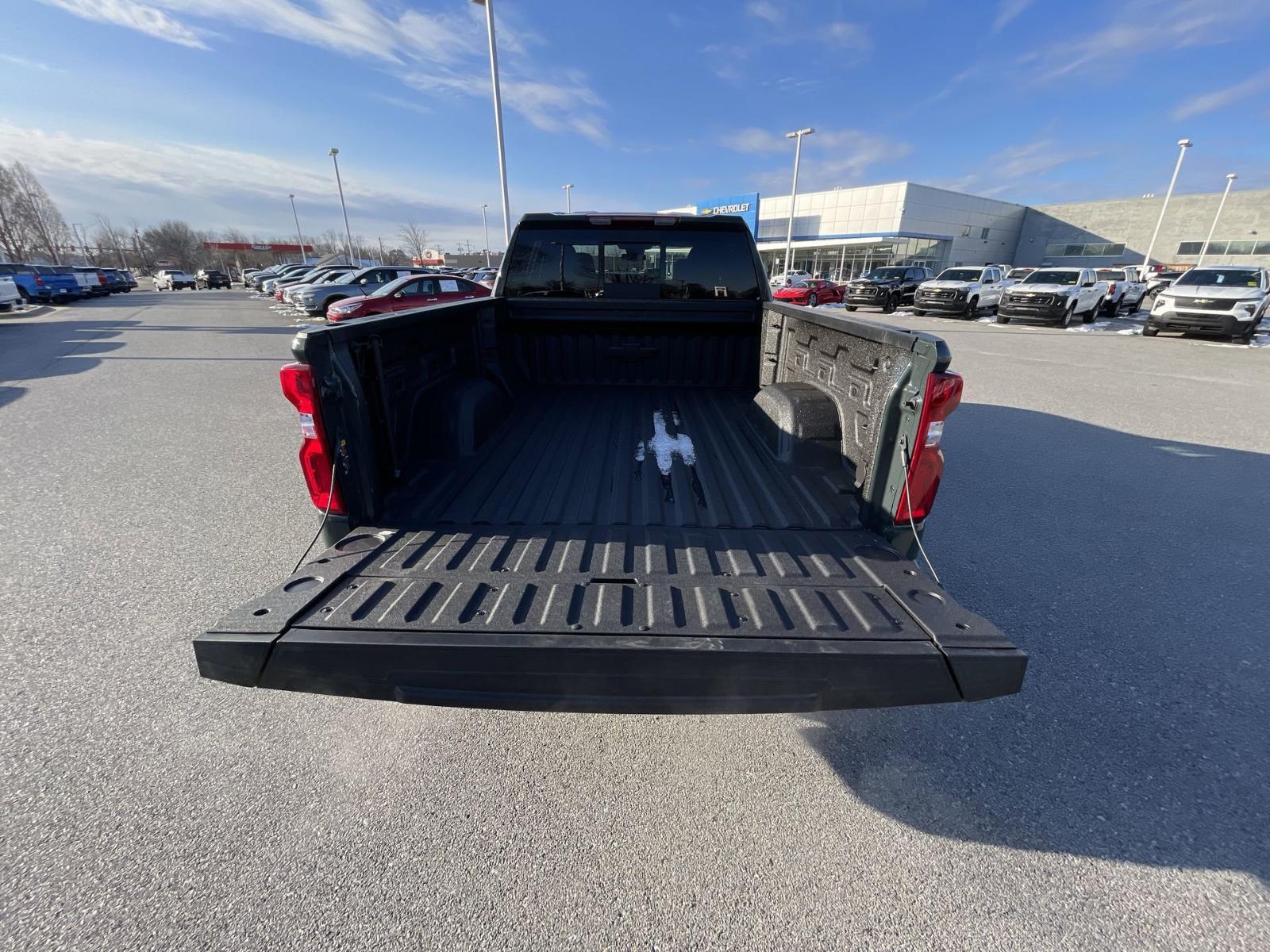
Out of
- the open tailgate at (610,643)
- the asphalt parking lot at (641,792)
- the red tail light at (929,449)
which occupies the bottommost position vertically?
the asphalt parking lot at (641,792)

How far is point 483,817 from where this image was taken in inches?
78.3

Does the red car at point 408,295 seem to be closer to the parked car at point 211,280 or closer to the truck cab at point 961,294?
A: the truck cab at point 961,294

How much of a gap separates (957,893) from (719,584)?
4.10 ft

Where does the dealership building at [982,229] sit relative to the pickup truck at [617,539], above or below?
above

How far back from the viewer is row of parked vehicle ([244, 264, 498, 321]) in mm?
12875

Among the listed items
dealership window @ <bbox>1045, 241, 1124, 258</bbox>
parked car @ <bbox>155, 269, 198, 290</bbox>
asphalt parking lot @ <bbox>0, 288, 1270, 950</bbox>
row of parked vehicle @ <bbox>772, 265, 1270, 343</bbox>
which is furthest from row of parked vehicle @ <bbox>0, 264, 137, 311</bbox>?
dealership window @ <bbox>1045, 241, 1124, 258</bbox>

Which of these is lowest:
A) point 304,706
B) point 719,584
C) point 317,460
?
point 304,706

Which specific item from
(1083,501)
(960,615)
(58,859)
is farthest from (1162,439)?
(58,859)

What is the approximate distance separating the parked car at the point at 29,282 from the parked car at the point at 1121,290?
50090 millimetres

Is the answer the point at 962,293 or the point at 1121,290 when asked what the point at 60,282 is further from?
the point at 1121,290

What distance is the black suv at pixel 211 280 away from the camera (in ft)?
155

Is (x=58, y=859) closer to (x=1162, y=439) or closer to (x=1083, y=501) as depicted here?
(x=1083, y=501)

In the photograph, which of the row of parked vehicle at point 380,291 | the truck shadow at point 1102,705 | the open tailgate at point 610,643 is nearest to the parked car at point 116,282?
the row of parked vehicle at point 380,291

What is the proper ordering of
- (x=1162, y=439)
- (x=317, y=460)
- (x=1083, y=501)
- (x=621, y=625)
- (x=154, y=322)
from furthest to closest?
1. (x=154, y=322)
2. (x=1162, y=439)
3. (x=1083, y=501)
4. (x=317, y=460)
5. (x=621, y=625)
